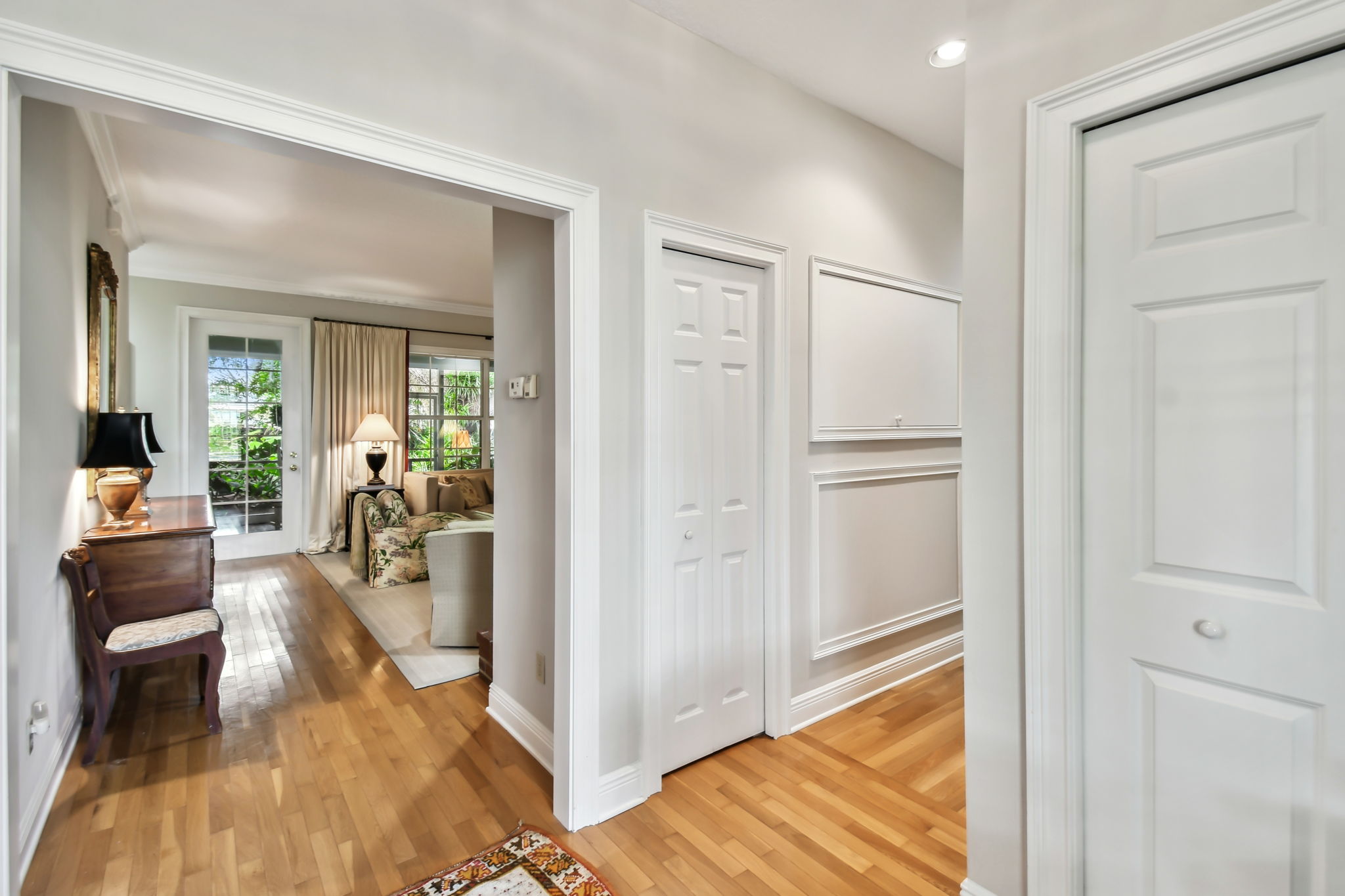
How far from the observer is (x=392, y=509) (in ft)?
17.0

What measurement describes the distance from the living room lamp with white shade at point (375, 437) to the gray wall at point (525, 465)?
13.5ft

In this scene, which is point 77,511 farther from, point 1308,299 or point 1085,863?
point 1308,299

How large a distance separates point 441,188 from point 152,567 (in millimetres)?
2372

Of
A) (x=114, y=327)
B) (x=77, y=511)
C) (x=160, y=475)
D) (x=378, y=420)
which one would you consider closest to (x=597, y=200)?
(x=77, y=511)

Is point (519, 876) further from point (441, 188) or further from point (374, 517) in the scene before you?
point (374, 517)

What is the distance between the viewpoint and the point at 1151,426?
1.35 meters

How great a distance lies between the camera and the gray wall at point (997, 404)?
1.52 meters

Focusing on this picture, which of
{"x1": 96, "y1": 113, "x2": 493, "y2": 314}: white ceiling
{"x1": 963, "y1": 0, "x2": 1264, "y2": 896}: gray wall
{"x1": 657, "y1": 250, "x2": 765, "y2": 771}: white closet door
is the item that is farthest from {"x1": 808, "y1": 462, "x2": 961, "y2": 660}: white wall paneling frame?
{"x1": 96, "y1": 113, "x2": 493, "y2": 314}: white ceiling

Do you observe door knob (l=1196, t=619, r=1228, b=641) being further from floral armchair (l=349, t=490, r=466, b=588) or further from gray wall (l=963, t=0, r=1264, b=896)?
floral armchair (l=349, t=490, r=466, b=588)

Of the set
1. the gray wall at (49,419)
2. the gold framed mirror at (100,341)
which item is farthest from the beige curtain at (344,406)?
the gray wall at (49,419)

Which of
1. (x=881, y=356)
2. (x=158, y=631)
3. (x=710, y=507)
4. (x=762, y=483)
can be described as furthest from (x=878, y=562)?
(x=158, y=631)

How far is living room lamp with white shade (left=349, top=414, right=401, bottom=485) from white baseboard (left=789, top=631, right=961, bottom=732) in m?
5.17

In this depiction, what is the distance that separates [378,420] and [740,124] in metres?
5.20

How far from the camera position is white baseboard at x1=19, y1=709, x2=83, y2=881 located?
1818 mm
